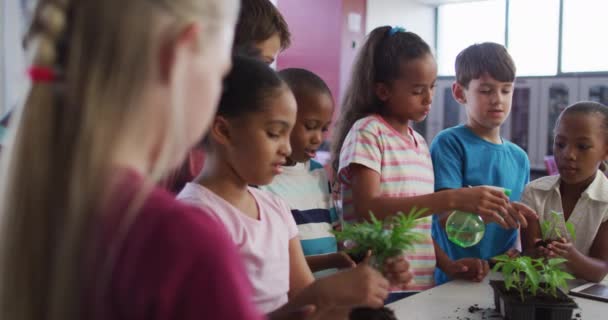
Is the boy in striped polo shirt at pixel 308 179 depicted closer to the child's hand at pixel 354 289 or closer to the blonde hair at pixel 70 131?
the child's hand at pixel 354 289

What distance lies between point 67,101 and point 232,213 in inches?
25.8

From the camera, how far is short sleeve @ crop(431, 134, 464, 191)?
6.97 feet

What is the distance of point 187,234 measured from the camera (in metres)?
0.54

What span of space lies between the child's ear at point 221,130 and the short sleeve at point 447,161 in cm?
115

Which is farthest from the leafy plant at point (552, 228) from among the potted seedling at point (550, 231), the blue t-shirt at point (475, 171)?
the blue t-shirt at point (475, 171)

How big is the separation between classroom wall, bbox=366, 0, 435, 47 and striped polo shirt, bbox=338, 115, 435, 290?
4.55 meters

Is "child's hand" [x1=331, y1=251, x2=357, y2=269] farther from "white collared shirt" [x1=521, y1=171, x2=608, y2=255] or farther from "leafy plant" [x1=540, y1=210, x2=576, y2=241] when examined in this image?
"white collared shirt" [x1=521, y1=171, x2=608, y2=255]

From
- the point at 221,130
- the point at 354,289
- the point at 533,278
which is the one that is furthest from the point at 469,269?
the point at 221,130

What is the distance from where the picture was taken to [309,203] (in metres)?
1.71

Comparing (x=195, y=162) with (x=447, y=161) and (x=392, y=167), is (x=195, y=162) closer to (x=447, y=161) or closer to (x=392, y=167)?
(x=392, y=167)

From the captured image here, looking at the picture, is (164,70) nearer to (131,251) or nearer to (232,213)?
(131,251)

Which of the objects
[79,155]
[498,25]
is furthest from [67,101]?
[498,25]

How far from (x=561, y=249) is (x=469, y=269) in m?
0.31

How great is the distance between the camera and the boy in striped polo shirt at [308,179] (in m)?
1.63
